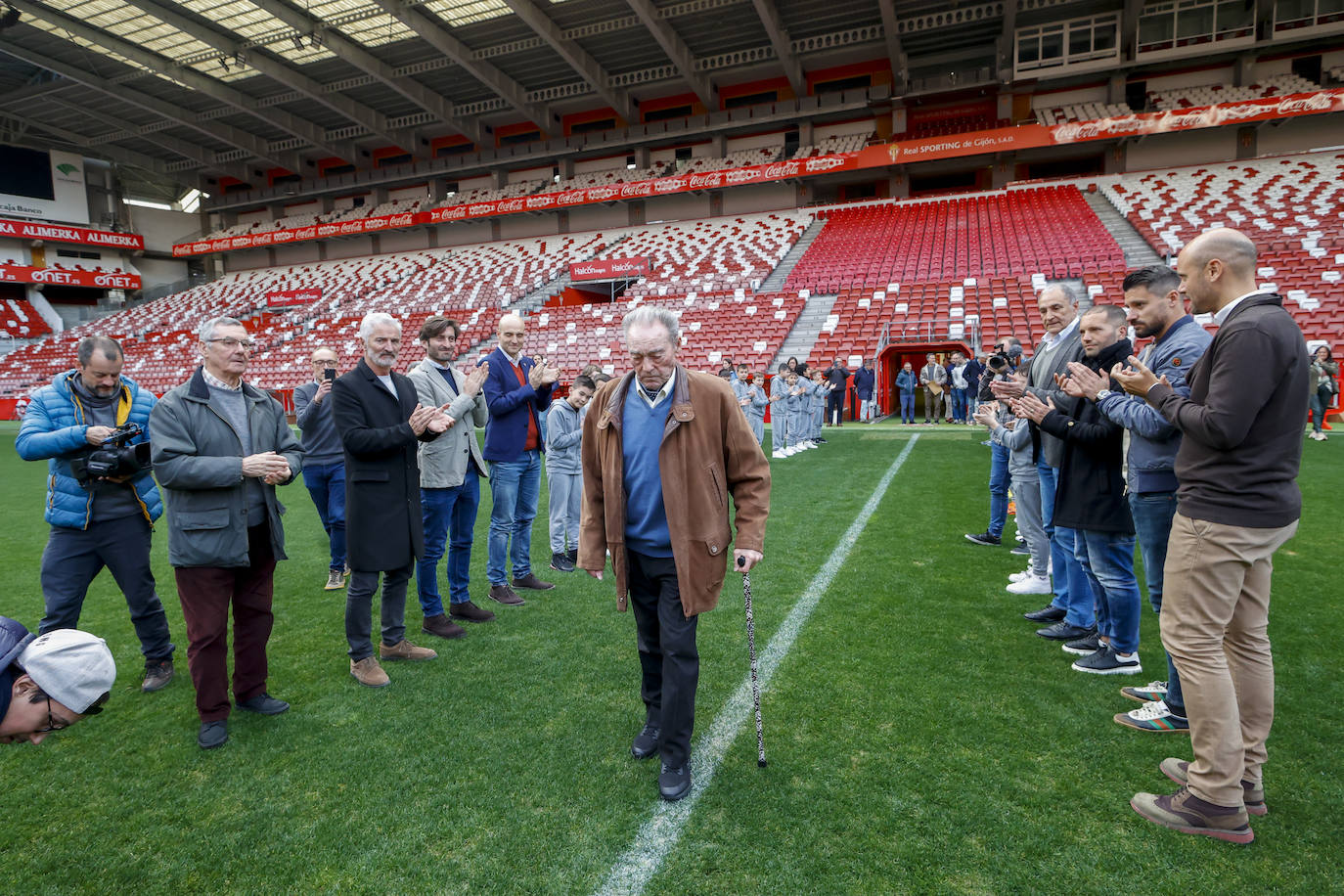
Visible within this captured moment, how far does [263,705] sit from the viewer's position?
133 inches

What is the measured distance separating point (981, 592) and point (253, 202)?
46.9m

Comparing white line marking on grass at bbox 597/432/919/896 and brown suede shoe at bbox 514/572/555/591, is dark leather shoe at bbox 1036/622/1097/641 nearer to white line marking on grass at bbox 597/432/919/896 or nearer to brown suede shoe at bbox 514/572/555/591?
white line marking on grass at bbox 597/432/919/896

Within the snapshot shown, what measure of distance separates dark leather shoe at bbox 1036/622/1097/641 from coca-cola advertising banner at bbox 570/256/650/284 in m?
24.9

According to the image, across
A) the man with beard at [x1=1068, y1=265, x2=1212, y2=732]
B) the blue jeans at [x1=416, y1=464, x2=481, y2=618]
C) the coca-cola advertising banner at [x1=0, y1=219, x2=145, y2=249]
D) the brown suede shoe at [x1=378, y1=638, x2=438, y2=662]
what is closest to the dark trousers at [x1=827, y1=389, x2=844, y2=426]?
the blue jeans at [x1=416, y1=464, x2=481, y2=618]

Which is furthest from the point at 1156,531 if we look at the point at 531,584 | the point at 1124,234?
the point at 1124,234

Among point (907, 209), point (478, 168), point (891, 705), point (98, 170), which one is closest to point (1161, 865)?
point (891, 705)

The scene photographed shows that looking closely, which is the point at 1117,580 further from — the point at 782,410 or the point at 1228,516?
the point at 782,410

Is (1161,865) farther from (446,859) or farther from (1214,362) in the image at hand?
(446,859)

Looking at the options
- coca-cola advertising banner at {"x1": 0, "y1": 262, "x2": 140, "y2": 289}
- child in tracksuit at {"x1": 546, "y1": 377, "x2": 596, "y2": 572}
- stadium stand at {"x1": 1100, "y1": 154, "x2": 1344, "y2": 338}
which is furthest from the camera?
coca-cola advertising banner at {"x1": 0, "y1": 262, "x2": 140, "y2": 289}

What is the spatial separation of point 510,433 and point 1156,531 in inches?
152

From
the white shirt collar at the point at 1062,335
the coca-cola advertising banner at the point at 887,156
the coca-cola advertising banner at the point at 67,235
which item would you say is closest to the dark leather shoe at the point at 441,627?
the white shirt collar at the point at 1062,335

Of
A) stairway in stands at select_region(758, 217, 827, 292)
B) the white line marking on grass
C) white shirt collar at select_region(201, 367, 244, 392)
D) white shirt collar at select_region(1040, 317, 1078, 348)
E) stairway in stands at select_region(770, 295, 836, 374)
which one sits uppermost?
stairway in stands at select_region(758, 217, 827, 292)

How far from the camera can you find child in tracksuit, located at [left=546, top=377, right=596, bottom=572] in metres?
5.57

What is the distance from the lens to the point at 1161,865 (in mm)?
2203
